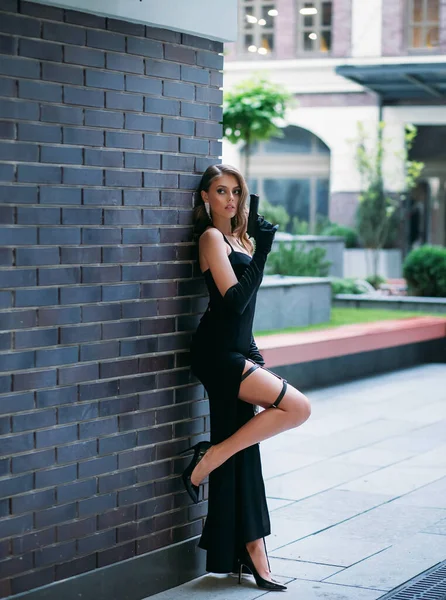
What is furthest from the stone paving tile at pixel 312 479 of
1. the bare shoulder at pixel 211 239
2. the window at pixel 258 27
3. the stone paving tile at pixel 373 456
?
the window at pixel 258 27

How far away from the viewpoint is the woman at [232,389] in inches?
185

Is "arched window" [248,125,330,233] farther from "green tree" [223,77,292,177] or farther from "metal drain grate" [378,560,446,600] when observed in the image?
"metal drain grate" [378,560,446,600]

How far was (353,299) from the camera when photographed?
52.9 feet

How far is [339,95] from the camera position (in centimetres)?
2842

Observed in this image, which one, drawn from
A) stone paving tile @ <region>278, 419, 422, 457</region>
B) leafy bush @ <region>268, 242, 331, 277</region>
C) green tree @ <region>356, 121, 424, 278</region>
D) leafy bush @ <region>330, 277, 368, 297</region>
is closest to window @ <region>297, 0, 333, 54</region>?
green tree @ <region>356, 121, 424, 278</region>

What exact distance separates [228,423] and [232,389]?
0.17 m

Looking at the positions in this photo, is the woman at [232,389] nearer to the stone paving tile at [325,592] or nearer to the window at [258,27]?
the stone paving tile at [325,592]

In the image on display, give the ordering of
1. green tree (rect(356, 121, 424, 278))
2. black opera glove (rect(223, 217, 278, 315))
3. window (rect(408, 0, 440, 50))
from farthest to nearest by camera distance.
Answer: window (rect(408, 0, 440, 50)) → green tree (rect(356, 121, 424, 278)) → black opera glove (rect(223, 217, 278, 315))

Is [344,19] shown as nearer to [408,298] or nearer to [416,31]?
[416,31]

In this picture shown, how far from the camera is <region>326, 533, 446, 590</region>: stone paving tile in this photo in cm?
498

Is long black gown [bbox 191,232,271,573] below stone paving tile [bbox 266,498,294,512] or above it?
above

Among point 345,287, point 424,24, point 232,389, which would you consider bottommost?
point 345,287

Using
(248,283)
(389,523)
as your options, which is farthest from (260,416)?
(389,523)

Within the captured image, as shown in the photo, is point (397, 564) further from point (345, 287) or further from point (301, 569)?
point (345, 287)
